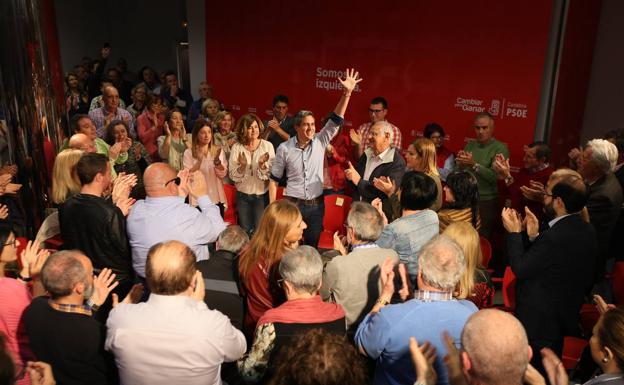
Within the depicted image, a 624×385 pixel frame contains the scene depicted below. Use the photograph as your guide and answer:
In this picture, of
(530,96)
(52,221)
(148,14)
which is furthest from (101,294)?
(148,14)

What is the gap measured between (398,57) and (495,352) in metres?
5.57

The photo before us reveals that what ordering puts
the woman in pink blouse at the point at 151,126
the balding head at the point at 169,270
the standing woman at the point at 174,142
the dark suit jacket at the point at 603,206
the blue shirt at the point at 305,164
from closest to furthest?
the balding head at the point at 169,270
the dark suit jacket at the point at 603,206
the blue shirt at the point at 305,164
the standing woman at the point at 174,142
the woman in pink blouse at the point at 151,126

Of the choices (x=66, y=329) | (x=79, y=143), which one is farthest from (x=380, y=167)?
(x=66, y=329)

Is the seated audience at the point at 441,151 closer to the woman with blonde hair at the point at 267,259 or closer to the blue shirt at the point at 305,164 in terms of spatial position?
the blue shirt at the point at 305,164

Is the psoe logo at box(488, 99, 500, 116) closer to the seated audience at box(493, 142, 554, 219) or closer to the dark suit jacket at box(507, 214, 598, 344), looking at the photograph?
the seated audience at box(493, 142, 554, 219)

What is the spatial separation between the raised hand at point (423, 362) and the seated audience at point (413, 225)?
3.83 feet

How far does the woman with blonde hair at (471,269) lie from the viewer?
9.88ft

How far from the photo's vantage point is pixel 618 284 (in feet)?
12.0

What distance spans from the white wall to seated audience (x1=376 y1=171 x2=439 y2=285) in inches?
151

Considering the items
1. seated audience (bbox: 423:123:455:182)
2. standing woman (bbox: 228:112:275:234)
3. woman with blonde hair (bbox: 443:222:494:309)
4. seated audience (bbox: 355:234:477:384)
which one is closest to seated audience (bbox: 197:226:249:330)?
seated audience (bbox: 355:234:477:384)

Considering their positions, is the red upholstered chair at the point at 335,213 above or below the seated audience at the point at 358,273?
below

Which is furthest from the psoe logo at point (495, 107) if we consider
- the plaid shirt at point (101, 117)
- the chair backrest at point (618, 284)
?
the plaid shirt at point (101, 117)

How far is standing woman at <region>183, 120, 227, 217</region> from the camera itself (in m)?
5.58

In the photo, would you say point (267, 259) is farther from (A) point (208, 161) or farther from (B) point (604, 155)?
(B) point (604, 155)
